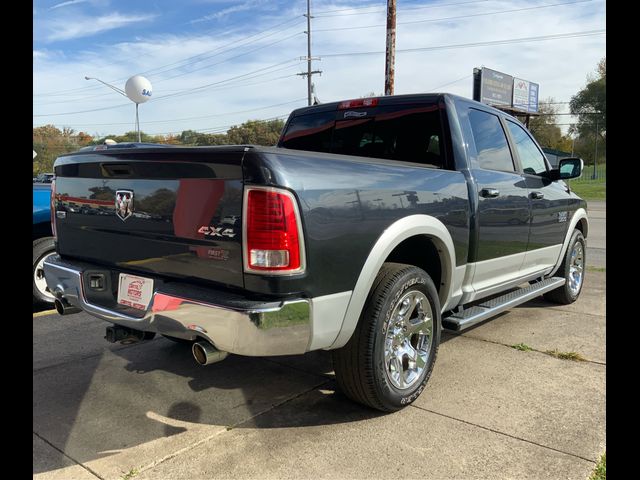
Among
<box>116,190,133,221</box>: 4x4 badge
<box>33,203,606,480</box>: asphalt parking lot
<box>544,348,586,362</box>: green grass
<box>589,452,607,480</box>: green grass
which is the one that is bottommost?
<box>589,452,607,480</box>: green grass

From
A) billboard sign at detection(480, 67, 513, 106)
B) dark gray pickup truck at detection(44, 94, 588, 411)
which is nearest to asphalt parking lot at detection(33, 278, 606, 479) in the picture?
dark gray pickup truck at detection(44, 94, 588, 411)

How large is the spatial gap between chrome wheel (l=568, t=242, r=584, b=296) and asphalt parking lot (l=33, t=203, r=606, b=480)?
57.4 inches

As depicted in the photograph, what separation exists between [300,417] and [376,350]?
2.10ft

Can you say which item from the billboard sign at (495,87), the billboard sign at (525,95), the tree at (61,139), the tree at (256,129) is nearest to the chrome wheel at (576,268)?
the billboard sign at (495,87)

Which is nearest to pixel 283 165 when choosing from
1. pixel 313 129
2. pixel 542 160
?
pixel 313 129


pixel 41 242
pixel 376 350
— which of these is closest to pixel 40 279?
pixel 41 242

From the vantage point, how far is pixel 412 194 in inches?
126

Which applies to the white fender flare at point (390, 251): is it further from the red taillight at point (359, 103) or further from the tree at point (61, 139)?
the tree at point (61, 139)

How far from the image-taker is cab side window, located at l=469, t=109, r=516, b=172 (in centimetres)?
414

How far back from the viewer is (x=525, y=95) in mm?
40031

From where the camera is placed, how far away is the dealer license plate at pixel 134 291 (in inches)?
111

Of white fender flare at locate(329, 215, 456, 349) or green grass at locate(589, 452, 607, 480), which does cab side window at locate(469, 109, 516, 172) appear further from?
green grass at locate(589, 452, 607, 480)

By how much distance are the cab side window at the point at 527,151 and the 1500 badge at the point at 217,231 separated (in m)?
3.17

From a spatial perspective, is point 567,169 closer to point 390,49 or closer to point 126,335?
point 126,335
